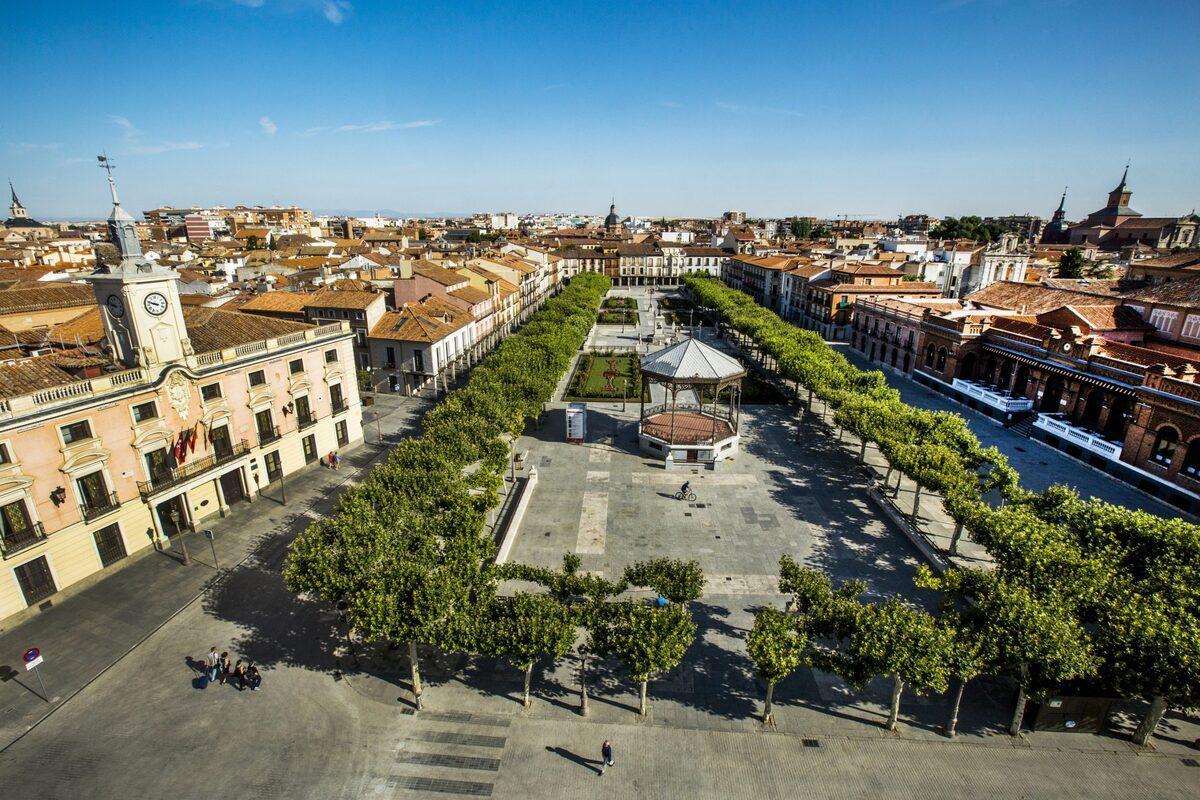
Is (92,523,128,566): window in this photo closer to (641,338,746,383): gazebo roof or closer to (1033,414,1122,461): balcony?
(641,338,746,383): gazebo roof

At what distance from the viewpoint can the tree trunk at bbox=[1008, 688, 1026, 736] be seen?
22.1 m

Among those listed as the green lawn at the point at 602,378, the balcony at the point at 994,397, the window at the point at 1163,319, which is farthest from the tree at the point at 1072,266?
the green lawn at the point at 602,378

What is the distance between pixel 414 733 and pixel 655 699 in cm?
1008

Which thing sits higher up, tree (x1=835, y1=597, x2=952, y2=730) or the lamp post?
tree (x1=835, y1=597, x2=952, y2=730)

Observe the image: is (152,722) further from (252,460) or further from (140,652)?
(252,460)

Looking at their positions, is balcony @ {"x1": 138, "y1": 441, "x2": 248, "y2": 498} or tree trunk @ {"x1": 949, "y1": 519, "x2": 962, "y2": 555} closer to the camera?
balcony @ {"x1": 138, "y1": 441, "x2": 248, "y2": 498}

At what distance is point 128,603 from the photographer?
29438 mm

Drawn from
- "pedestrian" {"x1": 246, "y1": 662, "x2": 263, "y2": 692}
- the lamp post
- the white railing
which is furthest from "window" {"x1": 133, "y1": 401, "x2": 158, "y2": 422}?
"pedestrian" {"x1": 246, "y1": 662, "x2": 263, "y2": 692}

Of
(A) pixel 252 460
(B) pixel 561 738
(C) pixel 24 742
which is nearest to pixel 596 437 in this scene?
(A) pixel 252 460

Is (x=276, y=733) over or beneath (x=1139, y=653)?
beneath

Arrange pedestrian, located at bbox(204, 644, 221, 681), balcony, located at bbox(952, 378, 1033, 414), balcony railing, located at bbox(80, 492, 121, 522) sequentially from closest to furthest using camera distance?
pedestrian, located at bbox(204, 644, 221, 681), balcony railing, located at bbox(80, 492, 121, 522), balcony, located at bbox(952, 378, 1033, 414)

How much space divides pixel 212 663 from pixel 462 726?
12.3m

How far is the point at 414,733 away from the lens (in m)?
22.4

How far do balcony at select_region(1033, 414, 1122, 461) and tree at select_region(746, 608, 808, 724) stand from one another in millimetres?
38789
